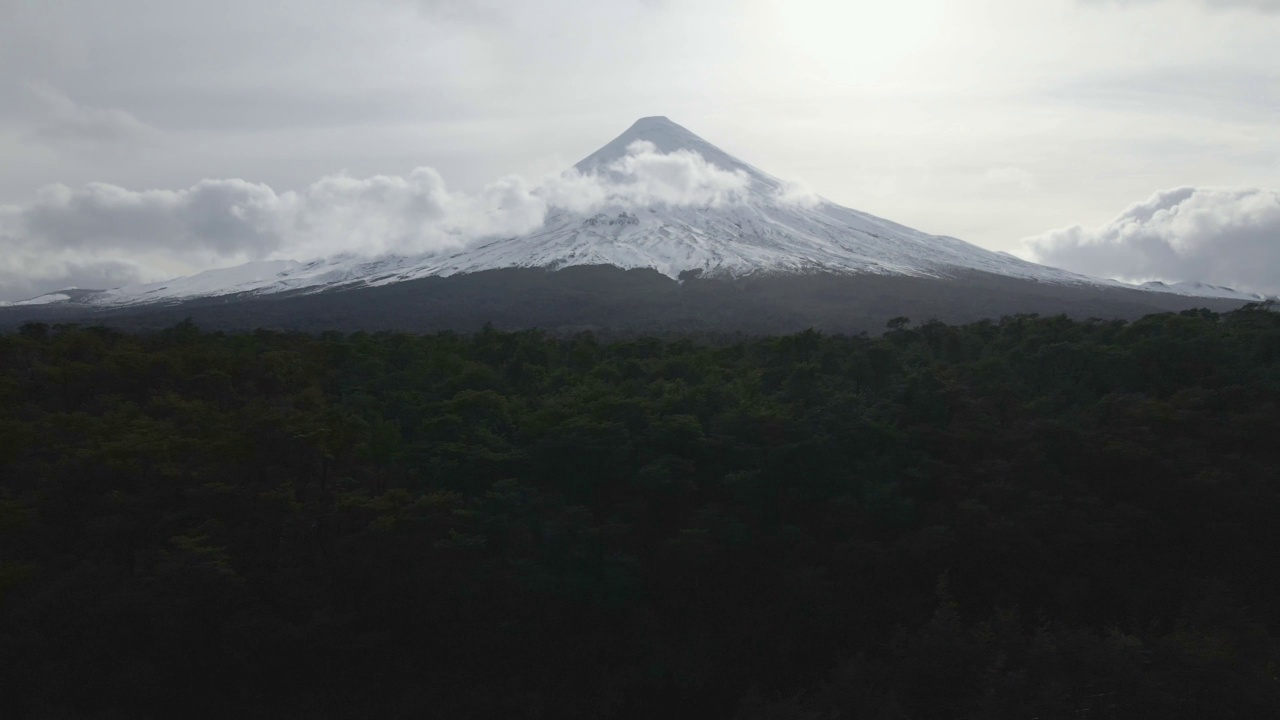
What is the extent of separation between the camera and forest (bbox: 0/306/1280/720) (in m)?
12.6

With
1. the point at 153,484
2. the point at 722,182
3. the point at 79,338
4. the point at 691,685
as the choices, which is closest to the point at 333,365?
the point at 79,338

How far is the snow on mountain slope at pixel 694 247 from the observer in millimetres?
78312

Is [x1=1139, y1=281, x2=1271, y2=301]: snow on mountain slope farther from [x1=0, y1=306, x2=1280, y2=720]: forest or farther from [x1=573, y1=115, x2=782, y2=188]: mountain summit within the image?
[x1=0, y1=306, x2=1280, y2=720]: forest

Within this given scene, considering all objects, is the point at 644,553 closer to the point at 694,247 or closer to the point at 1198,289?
the point at 694,247

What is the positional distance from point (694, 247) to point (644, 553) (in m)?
68.0

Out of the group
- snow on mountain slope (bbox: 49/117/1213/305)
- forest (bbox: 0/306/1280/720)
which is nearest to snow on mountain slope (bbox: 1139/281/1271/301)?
snow on mountain slope (bbox: 49/117/1213/305)

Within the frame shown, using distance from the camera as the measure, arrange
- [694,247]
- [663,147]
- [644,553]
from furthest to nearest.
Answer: [663,147]
[694,247]
[644,553]

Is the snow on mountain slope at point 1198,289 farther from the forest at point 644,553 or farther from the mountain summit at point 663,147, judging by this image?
the forest at point 644,553

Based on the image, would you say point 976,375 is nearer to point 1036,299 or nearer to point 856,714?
point 856,714

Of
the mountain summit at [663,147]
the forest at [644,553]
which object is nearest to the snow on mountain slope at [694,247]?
the mountain summit at [663,147]

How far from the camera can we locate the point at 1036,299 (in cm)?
6297

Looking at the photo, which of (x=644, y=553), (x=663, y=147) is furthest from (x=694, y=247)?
(x=644, y=553)

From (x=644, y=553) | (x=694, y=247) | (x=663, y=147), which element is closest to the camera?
(x=644, y=553)

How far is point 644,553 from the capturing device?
1523 cm
